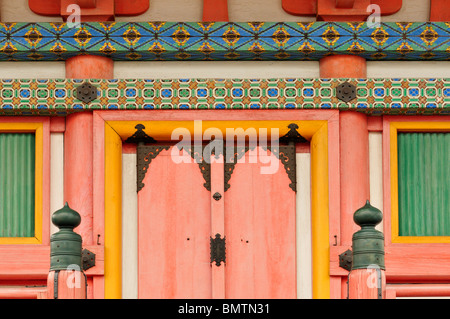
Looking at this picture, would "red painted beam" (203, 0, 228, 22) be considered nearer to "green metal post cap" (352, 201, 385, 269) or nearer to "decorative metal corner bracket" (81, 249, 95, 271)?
"decorative metal corner bracket" (81, 249, 95, 271)

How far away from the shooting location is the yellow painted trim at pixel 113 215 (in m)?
9.96

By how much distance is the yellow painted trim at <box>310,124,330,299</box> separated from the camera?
9.96 meters

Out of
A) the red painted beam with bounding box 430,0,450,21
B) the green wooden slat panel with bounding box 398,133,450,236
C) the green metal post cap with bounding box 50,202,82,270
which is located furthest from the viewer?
the red painted beam with bounding box 430,0,450,21

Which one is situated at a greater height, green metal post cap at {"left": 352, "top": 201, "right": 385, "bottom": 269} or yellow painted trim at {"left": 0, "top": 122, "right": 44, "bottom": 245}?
yellow painted trim at {"left": 0, "top": 122, "right": 44, "bottom": 245}

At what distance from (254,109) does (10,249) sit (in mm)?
2188

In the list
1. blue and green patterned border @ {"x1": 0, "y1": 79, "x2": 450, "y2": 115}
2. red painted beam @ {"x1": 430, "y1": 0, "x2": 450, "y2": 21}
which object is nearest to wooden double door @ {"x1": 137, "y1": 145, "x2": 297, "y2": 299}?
blue and green patterned border @ {"x1": 0, "y1": 79, "x2": 450, "y2": 115}

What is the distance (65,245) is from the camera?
26.8ft

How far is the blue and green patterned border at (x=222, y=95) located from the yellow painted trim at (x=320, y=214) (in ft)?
1.05

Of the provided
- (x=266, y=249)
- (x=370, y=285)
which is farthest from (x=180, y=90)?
(x=370, y=285)

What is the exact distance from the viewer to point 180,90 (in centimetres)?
1018

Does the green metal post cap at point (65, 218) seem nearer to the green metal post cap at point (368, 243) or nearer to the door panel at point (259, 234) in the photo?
the green metal post cap at point (368, 243)

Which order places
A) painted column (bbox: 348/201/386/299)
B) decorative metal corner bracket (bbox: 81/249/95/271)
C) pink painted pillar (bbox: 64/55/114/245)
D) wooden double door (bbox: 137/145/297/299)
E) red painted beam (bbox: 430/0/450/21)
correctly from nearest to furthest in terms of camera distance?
painted column (bbox: 348/201/386/299), decorative metal corner bracket (bbox: 81/249/95/271), pink painted pillar (bbox: 64/55/114/245), wooden double door (bbox: 137/145/297/299), red painted beam (bbox: 430/0/450/21)

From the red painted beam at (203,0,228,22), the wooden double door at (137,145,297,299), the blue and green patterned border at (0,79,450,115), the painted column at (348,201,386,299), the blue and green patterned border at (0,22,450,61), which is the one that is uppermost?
the red painted beam at (203,0,228,22)

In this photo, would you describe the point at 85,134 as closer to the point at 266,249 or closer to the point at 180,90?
the point at 180,90
